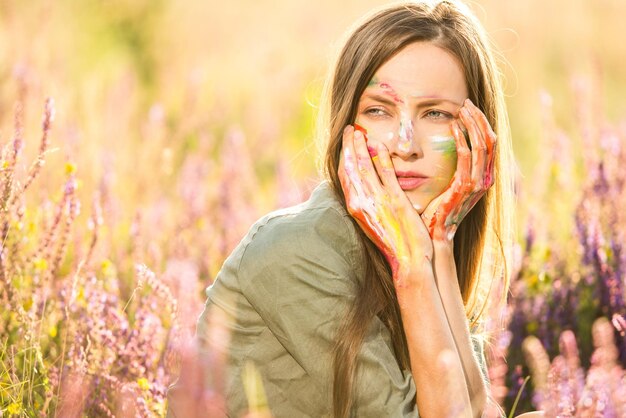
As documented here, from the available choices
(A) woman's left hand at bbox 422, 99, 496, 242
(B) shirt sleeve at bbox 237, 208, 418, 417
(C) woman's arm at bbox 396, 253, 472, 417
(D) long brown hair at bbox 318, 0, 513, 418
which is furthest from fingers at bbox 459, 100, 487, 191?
(B) shirt sleeve at bbox 237, 208, 418, 417

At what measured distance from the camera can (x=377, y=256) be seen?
3.00 metres

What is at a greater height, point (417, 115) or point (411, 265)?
point (417, 115)

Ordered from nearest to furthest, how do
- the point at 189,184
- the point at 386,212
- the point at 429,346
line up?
the point at 429,346
the point at 386,212
the point at 189,184

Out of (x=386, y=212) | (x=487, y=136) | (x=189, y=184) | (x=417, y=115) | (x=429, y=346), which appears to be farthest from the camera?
(x=189, y=184)

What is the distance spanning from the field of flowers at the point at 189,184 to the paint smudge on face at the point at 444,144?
26.0 inches

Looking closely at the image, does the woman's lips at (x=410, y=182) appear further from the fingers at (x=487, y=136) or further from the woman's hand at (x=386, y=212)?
the fingers at (x=487, y=136)

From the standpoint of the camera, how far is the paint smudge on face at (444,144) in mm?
2993

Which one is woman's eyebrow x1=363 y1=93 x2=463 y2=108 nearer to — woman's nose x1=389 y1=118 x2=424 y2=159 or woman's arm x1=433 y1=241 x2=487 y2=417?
woman's nose x1=389 y1=118 x2=424 y2=159

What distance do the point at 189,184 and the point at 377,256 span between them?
89.5 inches

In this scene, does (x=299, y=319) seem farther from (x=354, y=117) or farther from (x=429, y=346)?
(x=354, y=117)

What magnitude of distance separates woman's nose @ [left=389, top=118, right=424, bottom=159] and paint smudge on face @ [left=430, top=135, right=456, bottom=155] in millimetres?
74

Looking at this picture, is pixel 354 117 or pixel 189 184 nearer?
pixel 354 117

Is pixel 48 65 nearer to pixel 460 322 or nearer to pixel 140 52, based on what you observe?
pixel 140 52

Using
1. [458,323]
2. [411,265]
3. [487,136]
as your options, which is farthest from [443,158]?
[458,323]
